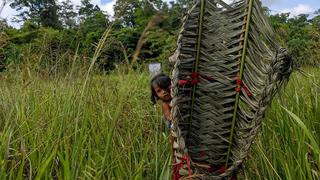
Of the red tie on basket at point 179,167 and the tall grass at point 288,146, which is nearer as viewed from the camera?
the red tie on basket at point 179,167

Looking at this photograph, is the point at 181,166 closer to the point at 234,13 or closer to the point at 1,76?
the point at 234,13

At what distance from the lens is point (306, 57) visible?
319 cm

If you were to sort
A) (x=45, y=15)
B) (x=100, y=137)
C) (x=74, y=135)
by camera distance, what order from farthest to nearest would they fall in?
1. (x=45, y=15)
2. (x=100, y=137)
3. (x=74, y=135)

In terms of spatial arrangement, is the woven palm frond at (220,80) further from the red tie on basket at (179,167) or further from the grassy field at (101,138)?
the grassy field at (101,138)

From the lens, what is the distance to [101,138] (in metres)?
1.92

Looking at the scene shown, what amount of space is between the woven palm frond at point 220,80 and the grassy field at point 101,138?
0.44ft

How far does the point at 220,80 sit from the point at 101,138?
71 centimetres

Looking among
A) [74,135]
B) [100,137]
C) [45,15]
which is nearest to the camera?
[74,135]

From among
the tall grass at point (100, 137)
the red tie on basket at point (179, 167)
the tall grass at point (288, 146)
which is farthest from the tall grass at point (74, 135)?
the tall grass at point (288, 146)

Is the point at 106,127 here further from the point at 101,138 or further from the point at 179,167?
the point at 179,167

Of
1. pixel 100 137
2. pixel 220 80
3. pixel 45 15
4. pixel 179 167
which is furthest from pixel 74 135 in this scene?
pixel 45 15

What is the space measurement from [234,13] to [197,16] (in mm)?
122

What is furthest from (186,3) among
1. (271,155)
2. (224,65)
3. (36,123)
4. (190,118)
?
(36,123)

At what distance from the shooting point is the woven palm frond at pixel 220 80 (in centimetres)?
134
